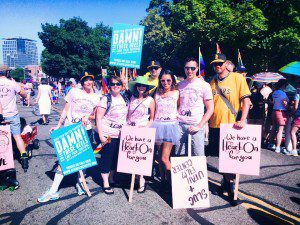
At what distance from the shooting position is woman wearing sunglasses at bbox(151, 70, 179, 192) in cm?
380

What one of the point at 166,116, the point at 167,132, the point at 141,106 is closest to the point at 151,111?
the point at 141,106

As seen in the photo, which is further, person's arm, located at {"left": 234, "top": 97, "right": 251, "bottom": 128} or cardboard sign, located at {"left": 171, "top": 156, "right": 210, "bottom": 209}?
person's arm, located at {"left": 234, "top": 97, "right": 251, "bottom": 128}

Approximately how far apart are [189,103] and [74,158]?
6.43 ft

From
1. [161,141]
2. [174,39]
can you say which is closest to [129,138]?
[161,141]

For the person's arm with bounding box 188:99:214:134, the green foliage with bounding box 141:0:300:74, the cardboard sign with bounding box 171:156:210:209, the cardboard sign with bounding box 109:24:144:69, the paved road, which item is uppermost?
the green foliage with bounding box 141:0:300:74

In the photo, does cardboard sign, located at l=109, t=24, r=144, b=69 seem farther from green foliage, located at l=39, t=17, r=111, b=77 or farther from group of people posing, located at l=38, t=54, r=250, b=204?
green foliage, located at l=39, t=17, r=111, b=77

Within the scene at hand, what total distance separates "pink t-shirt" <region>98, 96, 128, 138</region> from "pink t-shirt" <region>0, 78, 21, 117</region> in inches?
84.9

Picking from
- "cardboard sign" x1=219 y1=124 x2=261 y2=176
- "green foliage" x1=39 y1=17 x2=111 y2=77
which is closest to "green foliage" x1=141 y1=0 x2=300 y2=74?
"cardboard sign" x1=219 y1=124 x2=261 y2=176

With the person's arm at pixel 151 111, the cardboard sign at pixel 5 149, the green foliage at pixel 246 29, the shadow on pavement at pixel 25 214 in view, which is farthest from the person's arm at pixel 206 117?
the green foliage at pixel 246 29

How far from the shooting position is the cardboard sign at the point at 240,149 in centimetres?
369

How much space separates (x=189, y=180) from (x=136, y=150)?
35.9 inches

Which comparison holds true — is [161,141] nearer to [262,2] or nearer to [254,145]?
[254,145]

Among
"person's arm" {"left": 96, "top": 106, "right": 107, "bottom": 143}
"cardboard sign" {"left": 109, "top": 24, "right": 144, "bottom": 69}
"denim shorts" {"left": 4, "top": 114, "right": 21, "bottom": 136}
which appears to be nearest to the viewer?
"person's arm" {"left": 96, "top": 106, "right": 107, "bottom": 143}

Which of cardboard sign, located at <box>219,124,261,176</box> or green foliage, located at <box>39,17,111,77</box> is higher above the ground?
green foliage, located at <box>39,17,111,77</box>
